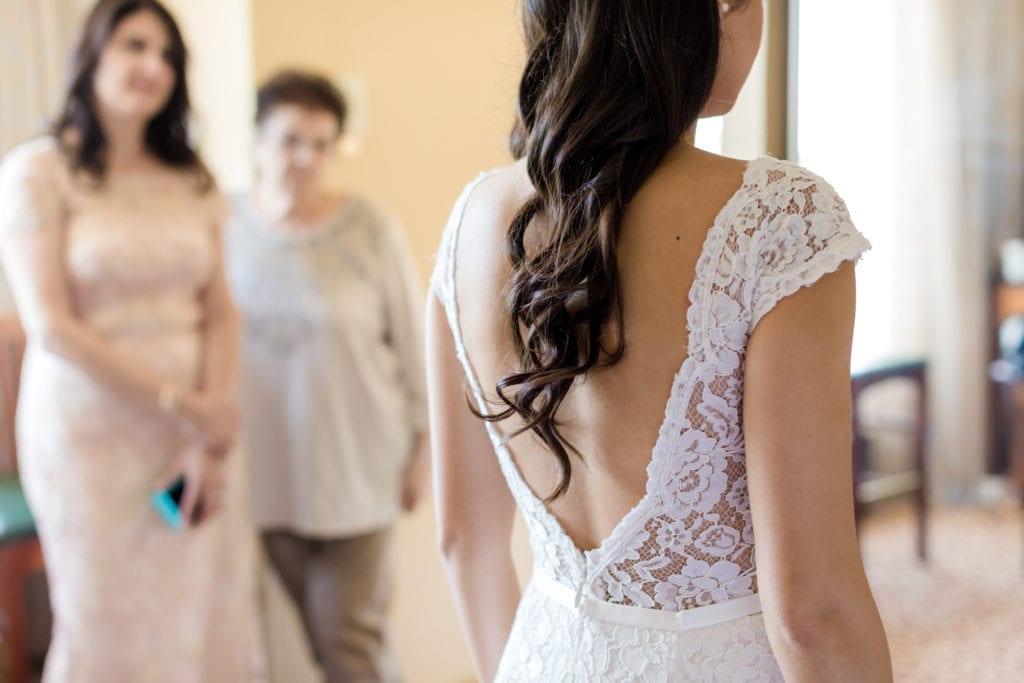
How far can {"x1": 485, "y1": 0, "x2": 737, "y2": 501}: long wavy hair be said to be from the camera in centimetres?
77

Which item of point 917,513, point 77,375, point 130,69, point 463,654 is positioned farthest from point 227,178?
point 917,513

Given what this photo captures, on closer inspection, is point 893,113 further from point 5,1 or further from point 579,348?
point 5,1

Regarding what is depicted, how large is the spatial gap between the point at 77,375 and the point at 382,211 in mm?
735

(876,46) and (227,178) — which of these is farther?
(227,178)

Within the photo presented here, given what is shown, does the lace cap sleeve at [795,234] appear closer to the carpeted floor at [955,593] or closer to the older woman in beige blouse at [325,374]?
the carpeted floor at [955,593]

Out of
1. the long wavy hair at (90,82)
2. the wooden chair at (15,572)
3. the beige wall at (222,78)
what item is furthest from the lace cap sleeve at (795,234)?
the wooden chair at (15,572)

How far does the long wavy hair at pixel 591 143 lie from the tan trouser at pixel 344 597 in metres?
1.58

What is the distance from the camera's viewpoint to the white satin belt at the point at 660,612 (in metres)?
0.86

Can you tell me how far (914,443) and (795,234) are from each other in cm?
102

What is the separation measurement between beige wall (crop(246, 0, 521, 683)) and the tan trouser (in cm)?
25

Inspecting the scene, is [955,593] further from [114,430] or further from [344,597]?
[114,430]

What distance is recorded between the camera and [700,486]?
0.82 meters

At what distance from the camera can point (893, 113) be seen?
1.64 metres

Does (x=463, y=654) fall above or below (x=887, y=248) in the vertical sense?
below
